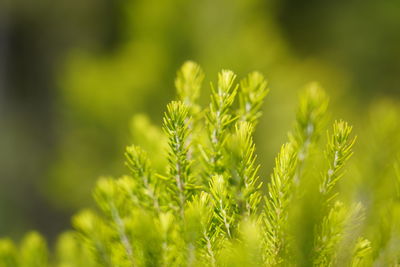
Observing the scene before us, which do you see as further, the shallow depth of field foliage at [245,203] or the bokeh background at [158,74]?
the bokeh background at [158,74]

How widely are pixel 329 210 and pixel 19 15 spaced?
6.68 meters

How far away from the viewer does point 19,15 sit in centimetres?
649

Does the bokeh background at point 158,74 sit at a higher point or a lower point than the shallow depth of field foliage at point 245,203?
higher

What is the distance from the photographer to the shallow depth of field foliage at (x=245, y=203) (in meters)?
0.57

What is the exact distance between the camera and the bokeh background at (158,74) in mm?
2926

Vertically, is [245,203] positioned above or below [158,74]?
below

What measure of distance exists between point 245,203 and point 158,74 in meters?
2.62

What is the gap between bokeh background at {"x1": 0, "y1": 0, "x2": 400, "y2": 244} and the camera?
115 inches

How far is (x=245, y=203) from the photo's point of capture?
63 centimetres

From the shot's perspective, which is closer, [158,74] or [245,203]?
[245,203]

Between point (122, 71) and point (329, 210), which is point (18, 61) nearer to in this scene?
point (122, 71)

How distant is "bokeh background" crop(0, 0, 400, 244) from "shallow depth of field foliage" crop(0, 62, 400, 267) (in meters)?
0.10

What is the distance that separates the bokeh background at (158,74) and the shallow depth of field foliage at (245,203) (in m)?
0.10

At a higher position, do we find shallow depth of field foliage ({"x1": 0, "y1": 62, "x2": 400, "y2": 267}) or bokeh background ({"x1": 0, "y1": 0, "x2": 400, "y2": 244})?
bokeh background ({"x1": 0, "y1": 0, "x2": 400, "y2": 244})
